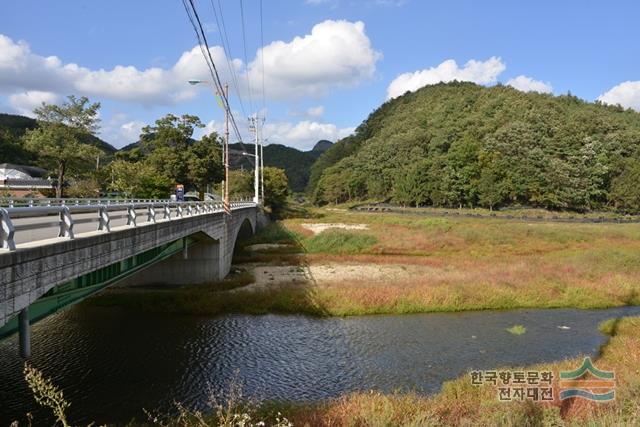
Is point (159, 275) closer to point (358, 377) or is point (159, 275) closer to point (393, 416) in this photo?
point (358, 377)

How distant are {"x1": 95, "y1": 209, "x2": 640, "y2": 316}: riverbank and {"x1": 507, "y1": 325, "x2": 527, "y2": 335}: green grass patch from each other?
4.19 meters

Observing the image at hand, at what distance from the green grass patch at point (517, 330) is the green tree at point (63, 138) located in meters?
36.2

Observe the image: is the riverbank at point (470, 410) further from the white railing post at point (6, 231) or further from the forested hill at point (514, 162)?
the forested hill at point (514, 162)

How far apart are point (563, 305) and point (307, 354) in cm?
1882

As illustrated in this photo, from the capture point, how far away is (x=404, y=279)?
1361 inches

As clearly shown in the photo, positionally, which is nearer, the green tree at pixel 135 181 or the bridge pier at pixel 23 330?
the bridge pier at pixel 23 330

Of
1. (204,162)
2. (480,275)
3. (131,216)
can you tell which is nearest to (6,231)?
(131,216)

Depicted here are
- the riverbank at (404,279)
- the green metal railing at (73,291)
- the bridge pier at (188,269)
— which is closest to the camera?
the green metal railing at (73,291)

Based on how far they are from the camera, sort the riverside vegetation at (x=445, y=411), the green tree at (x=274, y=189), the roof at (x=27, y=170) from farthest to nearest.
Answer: the green tree at (x=274, y=189) < the roof at (x=27, y=170) < the riverside vegetation at (x=445, y=411)

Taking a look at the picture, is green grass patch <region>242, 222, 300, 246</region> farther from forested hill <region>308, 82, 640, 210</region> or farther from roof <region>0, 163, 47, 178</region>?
forested hill <region>308, 82, 640, 210</region>

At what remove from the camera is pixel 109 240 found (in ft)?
44.3

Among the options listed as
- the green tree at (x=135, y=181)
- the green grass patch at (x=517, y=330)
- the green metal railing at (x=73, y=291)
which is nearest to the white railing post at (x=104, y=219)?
the green metal railing at (x=73, y=291)

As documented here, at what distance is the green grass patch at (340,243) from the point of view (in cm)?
5194

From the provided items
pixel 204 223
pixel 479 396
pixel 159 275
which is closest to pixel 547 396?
pixel 479 396
